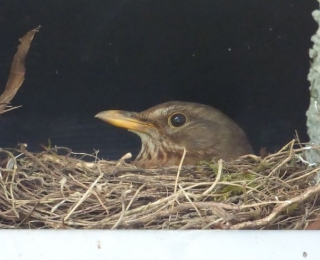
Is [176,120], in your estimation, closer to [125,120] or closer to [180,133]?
[180,133]

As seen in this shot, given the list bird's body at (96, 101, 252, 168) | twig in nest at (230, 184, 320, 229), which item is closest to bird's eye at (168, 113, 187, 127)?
bird's body at (96, 101, 252, 168)

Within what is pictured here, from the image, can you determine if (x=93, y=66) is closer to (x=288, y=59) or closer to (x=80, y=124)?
(x=80, y=124)

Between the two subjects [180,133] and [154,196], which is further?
[180,133]

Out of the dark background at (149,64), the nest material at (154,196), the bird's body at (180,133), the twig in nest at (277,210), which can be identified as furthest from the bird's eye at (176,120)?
the twig in nest at (277,210)

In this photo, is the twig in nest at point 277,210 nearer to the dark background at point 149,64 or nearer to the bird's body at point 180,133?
the bird's body at point 180,133

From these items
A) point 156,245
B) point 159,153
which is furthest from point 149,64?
point 156,245

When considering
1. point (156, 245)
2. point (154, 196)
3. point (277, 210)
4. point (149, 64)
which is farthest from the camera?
point (149, 64)
